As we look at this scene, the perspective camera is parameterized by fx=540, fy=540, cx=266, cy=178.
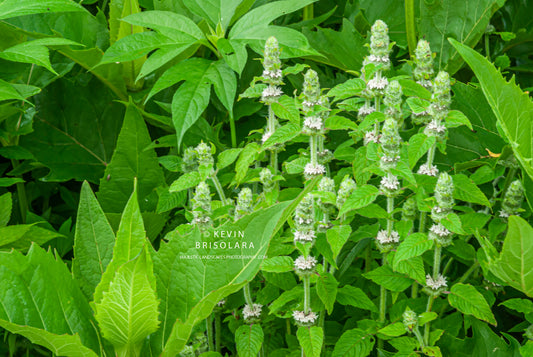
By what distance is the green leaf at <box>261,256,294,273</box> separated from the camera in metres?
0.87

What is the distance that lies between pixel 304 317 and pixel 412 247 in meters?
0.22

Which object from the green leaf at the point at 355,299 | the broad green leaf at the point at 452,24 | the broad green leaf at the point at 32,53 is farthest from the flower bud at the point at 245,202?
the broad green leaf at the point at 452,24

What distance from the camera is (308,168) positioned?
0.93 meters

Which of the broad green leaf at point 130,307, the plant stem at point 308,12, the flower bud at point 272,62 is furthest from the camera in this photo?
the plant stem at point 308,12

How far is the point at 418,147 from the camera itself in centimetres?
84

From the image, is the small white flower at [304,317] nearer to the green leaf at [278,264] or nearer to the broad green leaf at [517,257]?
the green leaf at [278,264]

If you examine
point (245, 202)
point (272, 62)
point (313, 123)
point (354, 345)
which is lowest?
point (354, 345)

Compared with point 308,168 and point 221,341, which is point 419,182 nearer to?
point 308,168

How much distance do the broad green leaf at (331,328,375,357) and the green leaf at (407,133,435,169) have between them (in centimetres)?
30

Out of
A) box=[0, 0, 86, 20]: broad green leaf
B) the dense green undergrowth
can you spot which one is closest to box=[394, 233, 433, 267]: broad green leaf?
the dense green undergrowth

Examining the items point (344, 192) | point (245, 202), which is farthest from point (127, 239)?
point (344, 192)

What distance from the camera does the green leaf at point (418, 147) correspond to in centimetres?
84

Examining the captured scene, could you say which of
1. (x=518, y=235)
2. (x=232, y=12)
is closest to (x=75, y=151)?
(x=232, y=12)

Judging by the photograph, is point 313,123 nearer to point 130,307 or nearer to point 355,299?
point 355,299
